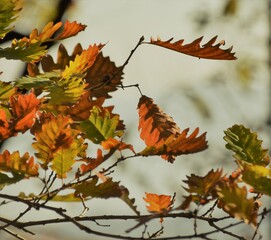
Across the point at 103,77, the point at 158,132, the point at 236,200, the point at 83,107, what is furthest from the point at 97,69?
the point at 236,200


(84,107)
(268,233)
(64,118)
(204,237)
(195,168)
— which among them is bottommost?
(204,237)

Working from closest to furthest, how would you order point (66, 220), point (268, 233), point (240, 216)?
point (240, 216) < point (66, 220) < point (268, 233)

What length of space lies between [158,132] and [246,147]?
0.72ft

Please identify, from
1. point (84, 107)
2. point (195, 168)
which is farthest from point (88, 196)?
point (195, 168)

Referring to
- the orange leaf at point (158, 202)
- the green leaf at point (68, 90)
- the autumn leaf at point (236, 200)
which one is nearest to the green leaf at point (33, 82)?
the green leaf at point (68, 90)

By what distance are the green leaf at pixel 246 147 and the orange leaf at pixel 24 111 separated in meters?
0.46

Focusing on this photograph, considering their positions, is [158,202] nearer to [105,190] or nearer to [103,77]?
[105,190]

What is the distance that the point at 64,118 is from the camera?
1.31 m

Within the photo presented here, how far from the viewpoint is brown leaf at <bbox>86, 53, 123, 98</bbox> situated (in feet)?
5.39

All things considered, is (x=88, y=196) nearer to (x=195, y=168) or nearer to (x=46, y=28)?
(x=46, y=28)

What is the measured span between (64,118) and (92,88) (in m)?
0.29

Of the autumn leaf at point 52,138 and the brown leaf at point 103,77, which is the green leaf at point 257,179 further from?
the brown leaf at point 103,77

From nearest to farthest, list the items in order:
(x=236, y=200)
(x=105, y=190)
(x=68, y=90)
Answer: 1. (x=236, y=200)
2. (x=105, y=190)
3. (x=68, y=90)

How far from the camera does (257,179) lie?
3.98 feet
